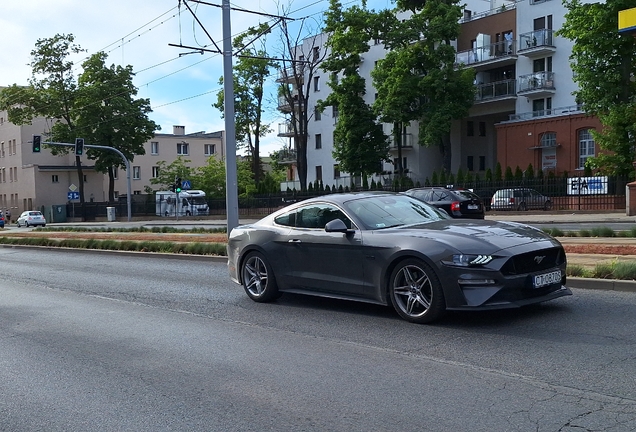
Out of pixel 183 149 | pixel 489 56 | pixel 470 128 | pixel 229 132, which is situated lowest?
pixel 229 132

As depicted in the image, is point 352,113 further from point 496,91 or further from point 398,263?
point 398,263

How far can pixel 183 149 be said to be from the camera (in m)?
90.7

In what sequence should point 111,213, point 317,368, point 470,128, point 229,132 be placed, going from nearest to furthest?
point 317,368
point 229,132
point 470,128
point 111,213

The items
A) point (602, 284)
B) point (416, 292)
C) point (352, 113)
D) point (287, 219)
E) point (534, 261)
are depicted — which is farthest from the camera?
point (352, 113)

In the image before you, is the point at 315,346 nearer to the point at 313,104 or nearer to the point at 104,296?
the point at 104,296

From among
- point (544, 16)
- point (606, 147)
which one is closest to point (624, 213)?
point (606, 147)

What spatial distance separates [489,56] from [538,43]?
4560 mm

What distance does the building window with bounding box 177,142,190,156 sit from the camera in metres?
90.1

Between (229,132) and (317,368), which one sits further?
(229,132)

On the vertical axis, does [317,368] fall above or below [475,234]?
below

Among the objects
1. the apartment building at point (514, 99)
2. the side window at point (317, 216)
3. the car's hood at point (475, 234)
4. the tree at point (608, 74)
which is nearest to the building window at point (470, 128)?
the apartment building at point (514, 99)

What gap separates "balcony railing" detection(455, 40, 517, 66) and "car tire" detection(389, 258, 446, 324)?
1737 inches

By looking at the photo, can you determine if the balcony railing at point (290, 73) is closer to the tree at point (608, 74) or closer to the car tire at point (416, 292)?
the tree at point (608, 74)

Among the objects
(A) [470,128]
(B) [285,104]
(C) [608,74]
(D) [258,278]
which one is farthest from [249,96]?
(D) [258,278]
